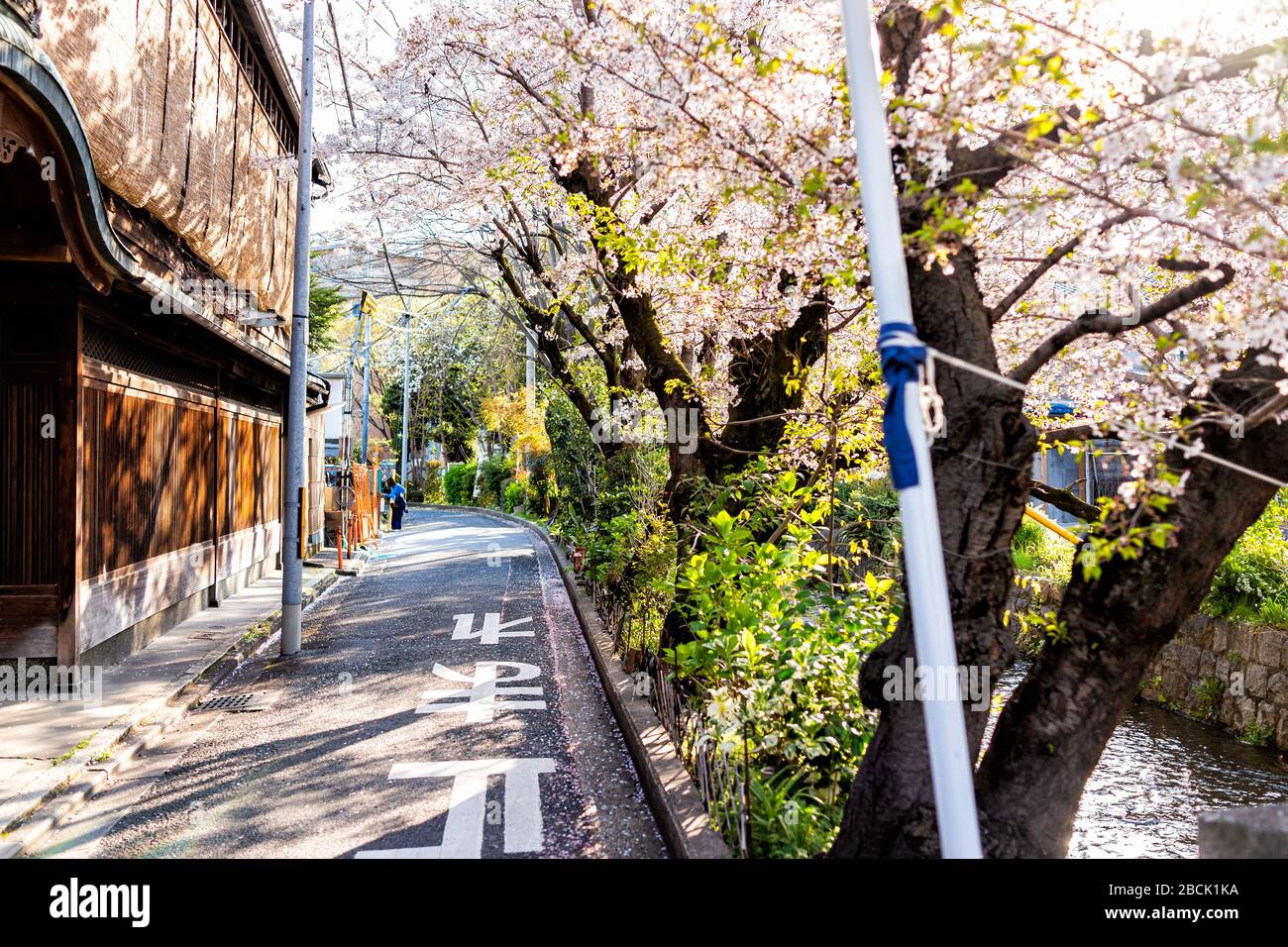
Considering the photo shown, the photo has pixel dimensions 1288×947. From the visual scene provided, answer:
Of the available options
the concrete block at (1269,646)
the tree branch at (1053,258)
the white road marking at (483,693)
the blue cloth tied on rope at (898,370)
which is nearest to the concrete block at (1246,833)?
the blue cloth tied on rope at (898,370)

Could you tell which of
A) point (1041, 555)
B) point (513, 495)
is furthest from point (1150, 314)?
point (513, 495)

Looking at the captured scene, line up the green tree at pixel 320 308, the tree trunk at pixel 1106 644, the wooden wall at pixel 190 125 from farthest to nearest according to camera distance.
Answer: the green tree at pixel 320 308, the wooden wall at pixel 190 125, the tree trunk at pixel 1106 644

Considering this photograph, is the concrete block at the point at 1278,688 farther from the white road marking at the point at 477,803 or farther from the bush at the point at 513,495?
the bush at the point at 513,495

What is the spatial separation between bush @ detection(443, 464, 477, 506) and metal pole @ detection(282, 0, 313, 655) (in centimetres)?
3668

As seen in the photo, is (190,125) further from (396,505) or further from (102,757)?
(396,505)

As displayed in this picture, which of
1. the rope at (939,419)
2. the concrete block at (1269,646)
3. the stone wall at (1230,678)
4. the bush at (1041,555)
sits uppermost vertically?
the rope at (939,419)

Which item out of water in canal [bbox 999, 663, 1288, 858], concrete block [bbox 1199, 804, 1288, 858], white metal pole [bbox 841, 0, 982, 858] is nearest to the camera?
white metal pole [bbox 841, 0, 982, 858]

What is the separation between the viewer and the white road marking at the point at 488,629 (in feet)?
38.6

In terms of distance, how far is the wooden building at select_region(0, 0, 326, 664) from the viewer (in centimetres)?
724

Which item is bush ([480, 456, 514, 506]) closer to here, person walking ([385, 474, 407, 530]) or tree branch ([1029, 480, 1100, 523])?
person walking ([385, 474, 407, 530])

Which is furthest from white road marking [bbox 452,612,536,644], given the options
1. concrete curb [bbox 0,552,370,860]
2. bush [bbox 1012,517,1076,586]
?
bush [bbox 1012,517,1076,586]

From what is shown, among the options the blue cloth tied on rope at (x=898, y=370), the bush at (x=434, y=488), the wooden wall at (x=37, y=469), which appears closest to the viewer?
the blue cloth tied on rope at (x=898, y=370)

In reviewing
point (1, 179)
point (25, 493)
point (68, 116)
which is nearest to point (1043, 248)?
point (68, 116)

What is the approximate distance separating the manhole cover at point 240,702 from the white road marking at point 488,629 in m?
2.91
